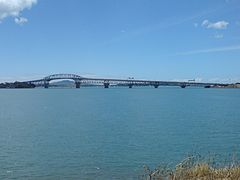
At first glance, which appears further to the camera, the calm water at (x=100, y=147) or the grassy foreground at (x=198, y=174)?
the calm water at (x=100, y=147)

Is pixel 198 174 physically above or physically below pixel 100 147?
above

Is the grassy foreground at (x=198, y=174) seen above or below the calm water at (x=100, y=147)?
above

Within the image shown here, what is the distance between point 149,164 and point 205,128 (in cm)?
1947

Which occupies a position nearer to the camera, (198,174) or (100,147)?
(198,174)

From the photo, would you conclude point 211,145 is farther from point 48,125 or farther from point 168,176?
point 48,125

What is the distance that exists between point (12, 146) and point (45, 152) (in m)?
3.48

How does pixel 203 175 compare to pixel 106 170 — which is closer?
pixel 203 175

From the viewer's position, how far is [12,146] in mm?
30781

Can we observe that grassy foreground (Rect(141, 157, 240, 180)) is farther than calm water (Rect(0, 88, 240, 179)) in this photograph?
No

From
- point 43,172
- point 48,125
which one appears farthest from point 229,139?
point 48,125

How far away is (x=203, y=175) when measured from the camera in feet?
52.6

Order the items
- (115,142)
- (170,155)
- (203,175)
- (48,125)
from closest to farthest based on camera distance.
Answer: (203,175) → (170,155) → (115,142) → (48,125)

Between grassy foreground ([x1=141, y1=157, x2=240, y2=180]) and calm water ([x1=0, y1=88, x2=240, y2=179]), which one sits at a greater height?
grassy foreground ([x1=141, y1=157, x2=240, y2=180])

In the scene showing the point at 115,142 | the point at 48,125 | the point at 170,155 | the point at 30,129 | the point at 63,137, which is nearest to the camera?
the point at 170,155
